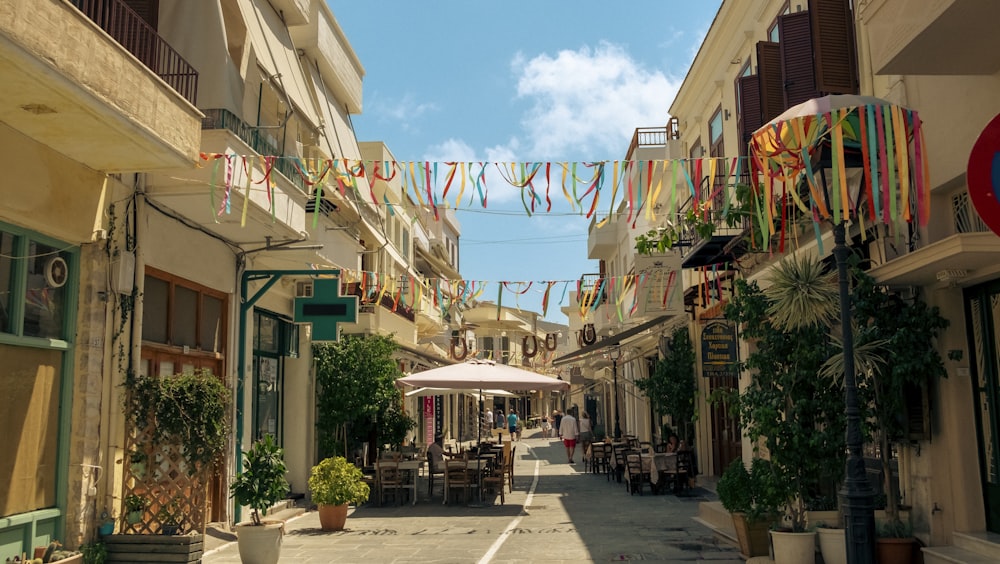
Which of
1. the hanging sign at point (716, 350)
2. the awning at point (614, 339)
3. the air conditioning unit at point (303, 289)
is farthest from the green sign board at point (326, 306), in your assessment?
the awning at point (614, 339)

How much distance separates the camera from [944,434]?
921cm

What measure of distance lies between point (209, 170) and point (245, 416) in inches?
212

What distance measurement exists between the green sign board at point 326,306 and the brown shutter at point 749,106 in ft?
24.3

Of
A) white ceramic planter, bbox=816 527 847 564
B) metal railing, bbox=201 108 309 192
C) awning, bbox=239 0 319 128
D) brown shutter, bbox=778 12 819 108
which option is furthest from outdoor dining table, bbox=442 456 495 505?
brown shutter, bbox=778 12 819 108

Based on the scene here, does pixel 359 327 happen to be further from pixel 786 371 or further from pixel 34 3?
pixel 34 3

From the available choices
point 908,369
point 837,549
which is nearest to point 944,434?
point 908,369

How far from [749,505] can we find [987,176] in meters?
7.20

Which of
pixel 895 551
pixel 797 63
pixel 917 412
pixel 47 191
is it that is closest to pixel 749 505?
pixel 895 551

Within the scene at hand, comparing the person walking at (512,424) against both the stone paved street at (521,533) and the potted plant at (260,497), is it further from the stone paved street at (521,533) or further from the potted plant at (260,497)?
the potted plant at (260,497)

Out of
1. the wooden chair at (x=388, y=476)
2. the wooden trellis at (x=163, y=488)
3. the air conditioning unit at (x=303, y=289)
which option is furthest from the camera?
the air conditioning unit at (x=303, y=289)

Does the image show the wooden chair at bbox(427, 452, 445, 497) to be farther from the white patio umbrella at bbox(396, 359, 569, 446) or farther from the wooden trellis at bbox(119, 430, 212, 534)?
the wooden trellis at bbox(119, 430, 212, 534)

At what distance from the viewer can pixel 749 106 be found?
13164mm

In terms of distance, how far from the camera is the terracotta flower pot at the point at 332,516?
13.3m

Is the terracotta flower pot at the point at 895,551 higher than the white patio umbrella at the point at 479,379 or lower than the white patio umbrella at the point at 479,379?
lower
